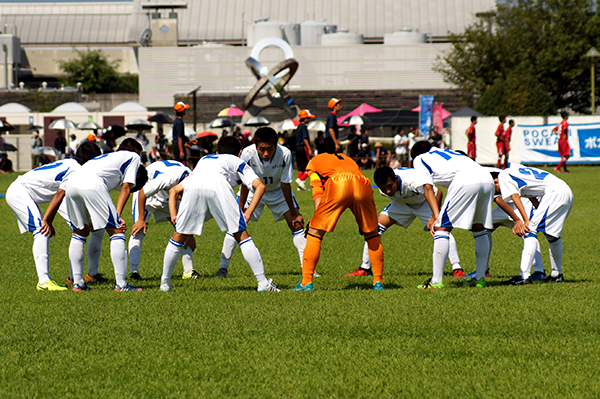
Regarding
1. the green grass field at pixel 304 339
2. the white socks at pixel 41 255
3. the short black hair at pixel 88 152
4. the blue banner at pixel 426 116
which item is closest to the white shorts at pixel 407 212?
the green grass field at pixel 304 339

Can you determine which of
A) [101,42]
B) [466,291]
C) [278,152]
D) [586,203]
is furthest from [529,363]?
[101,42]

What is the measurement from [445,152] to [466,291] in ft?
5.20

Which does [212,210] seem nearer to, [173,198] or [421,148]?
[173,198]

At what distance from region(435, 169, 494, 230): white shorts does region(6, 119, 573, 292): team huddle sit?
0.01 metres

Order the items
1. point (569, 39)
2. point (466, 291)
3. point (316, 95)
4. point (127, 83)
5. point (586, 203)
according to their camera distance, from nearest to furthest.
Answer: point (466, 291) < point (586, 203) < point (569, 39) < point (316, 95) < point (127, 83)

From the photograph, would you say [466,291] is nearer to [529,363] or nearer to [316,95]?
[529,363]

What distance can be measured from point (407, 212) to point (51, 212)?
4352 millimetres

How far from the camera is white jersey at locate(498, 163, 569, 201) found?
7.82m

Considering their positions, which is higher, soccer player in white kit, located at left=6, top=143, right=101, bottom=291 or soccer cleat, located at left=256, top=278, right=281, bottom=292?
soccer player in white kit, located at left=6, top=143, right=101, bottom=291

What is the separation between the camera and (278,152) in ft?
29.1

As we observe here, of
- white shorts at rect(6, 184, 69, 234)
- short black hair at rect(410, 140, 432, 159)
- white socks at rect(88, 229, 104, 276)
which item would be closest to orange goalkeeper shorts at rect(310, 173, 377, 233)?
short black hair at rect(410, 140, 432, 159)

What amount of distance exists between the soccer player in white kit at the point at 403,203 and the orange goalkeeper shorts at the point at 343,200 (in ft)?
1.48

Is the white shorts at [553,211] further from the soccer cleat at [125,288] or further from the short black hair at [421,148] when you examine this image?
the soccer cleat at [125,288]

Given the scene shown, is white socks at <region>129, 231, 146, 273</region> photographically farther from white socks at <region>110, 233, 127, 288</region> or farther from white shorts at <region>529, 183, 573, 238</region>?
white shorts at <region>529, 183, 573, 238</region>
